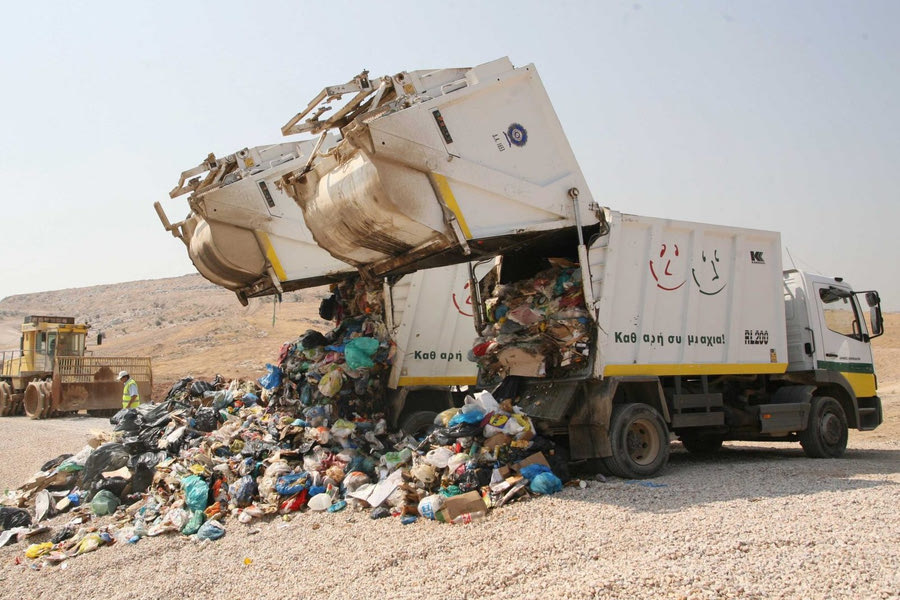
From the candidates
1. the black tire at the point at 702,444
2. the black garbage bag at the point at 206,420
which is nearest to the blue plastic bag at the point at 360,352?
the black garbage bag at the point at 206,420

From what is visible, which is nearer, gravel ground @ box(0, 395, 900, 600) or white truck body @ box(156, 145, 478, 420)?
gravel ground @ box(0, 395, 900, 600)

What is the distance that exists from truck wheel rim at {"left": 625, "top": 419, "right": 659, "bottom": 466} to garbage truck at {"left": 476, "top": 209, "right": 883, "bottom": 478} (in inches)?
0.4

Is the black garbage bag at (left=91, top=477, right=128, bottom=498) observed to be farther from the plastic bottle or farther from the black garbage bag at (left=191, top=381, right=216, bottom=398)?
the plastic bottle

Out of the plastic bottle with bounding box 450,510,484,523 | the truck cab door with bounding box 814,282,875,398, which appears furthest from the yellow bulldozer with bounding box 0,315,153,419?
the truck cab door with bounding box 814,282,875,398

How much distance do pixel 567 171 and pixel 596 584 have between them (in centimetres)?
370

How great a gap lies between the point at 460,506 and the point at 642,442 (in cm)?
229

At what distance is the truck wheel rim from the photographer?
6.58 metres

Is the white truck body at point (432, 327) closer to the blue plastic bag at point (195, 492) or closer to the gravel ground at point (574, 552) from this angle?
the blue plastic bag at point (195, 492)

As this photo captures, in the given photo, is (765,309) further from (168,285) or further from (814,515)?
(168,285)

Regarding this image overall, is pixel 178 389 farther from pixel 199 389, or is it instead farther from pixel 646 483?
pixel 646 483

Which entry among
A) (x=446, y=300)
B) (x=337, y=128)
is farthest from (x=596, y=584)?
(x=446, y=300)

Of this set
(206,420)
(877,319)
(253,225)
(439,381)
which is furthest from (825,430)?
(206,420)

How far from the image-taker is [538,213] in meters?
6.15

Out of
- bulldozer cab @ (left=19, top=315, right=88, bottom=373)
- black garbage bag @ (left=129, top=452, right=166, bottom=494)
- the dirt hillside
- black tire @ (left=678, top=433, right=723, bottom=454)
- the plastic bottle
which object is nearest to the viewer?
the plastic bottle
